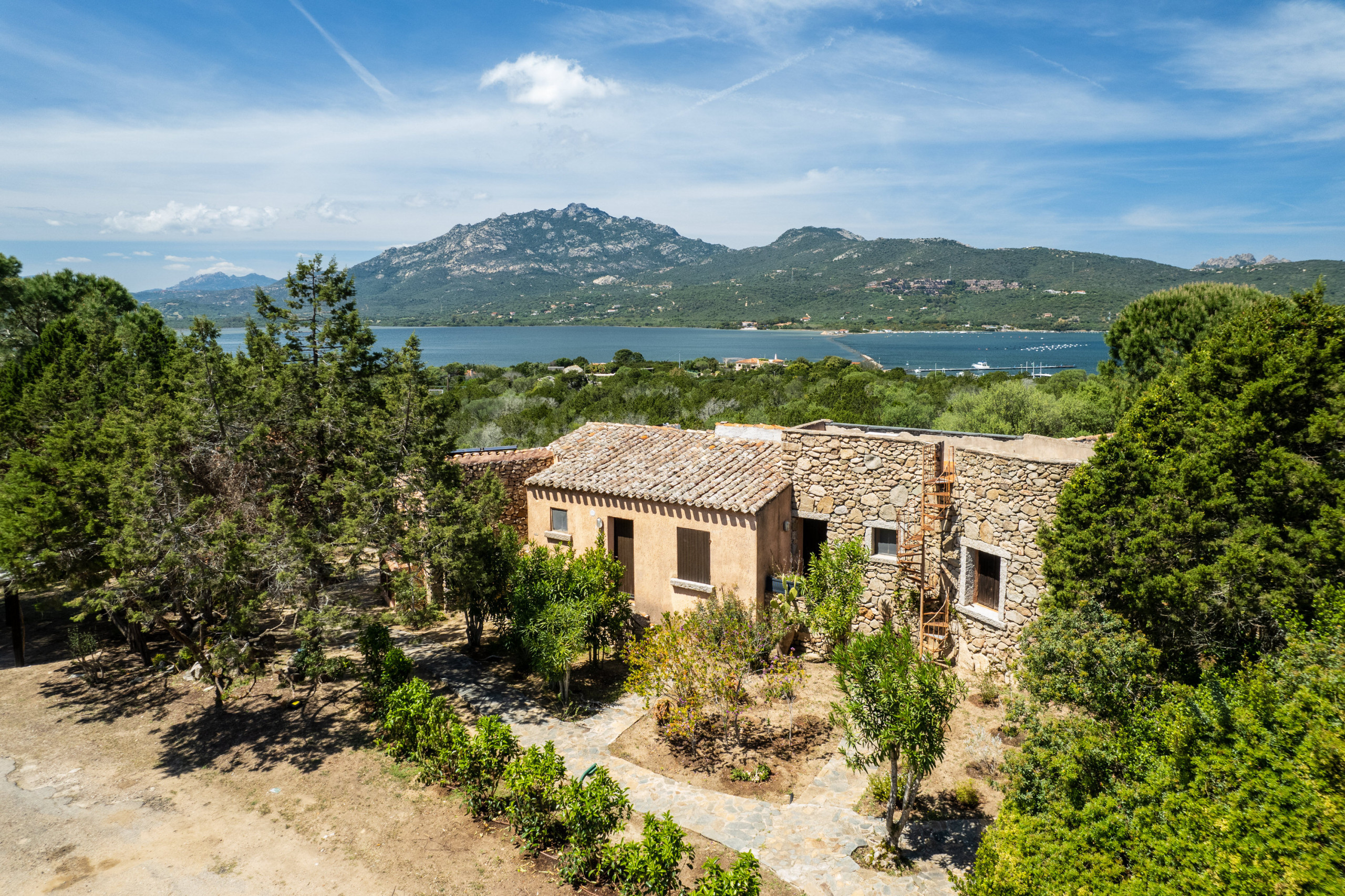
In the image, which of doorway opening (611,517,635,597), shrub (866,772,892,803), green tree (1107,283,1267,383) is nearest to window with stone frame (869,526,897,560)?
shrub (866,772,892,803)

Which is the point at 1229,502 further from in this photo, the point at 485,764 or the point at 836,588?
the point at 485,764

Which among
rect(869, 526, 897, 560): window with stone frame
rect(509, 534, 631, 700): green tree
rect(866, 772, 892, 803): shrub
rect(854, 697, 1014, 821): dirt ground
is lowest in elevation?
rect(854, 697, 1014, 821): dirt ground

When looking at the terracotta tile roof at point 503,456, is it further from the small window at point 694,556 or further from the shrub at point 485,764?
the shrub at point 485,764

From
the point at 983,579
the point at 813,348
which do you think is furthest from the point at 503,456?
→ the point at 813,348

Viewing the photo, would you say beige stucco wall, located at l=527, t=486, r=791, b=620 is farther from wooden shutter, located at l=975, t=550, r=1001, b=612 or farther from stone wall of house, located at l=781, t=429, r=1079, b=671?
wooden shutter, located at l=975, t=550, r=1001, b=612

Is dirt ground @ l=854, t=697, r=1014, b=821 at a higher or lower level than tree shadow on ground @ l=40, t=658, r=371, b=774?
higher

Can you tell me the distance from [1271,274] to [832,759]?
12180 centimetres

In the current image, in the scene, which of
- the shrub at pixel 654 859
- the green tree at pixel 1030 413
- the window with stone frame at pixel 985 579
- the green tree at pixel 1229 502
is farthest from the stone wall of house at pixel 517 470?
the green tree at pixel 1030 413

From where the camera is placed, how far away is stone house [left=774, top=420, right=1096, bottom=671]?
12164mm

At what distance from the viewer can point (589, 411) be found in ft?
163

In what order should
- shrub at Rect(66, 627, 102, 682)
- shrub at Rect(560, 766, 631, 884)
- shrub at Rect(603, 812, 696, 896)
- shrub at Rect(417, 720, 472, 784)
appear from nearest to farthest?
shrub at Rect(603, 812, 696, 896) → shrub at Rect(560, 766, 631, 884) → shrub at Rect(417, 720, 472, 784) → shrub at Rect(66, 627, 102, 682)

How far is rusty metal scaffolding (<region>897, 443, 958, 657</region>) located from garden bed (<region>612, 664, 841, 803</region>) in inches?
103

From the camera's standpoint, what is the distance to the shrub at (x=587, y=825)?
8.73m

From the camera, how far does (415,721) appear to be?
1147 centimetres
